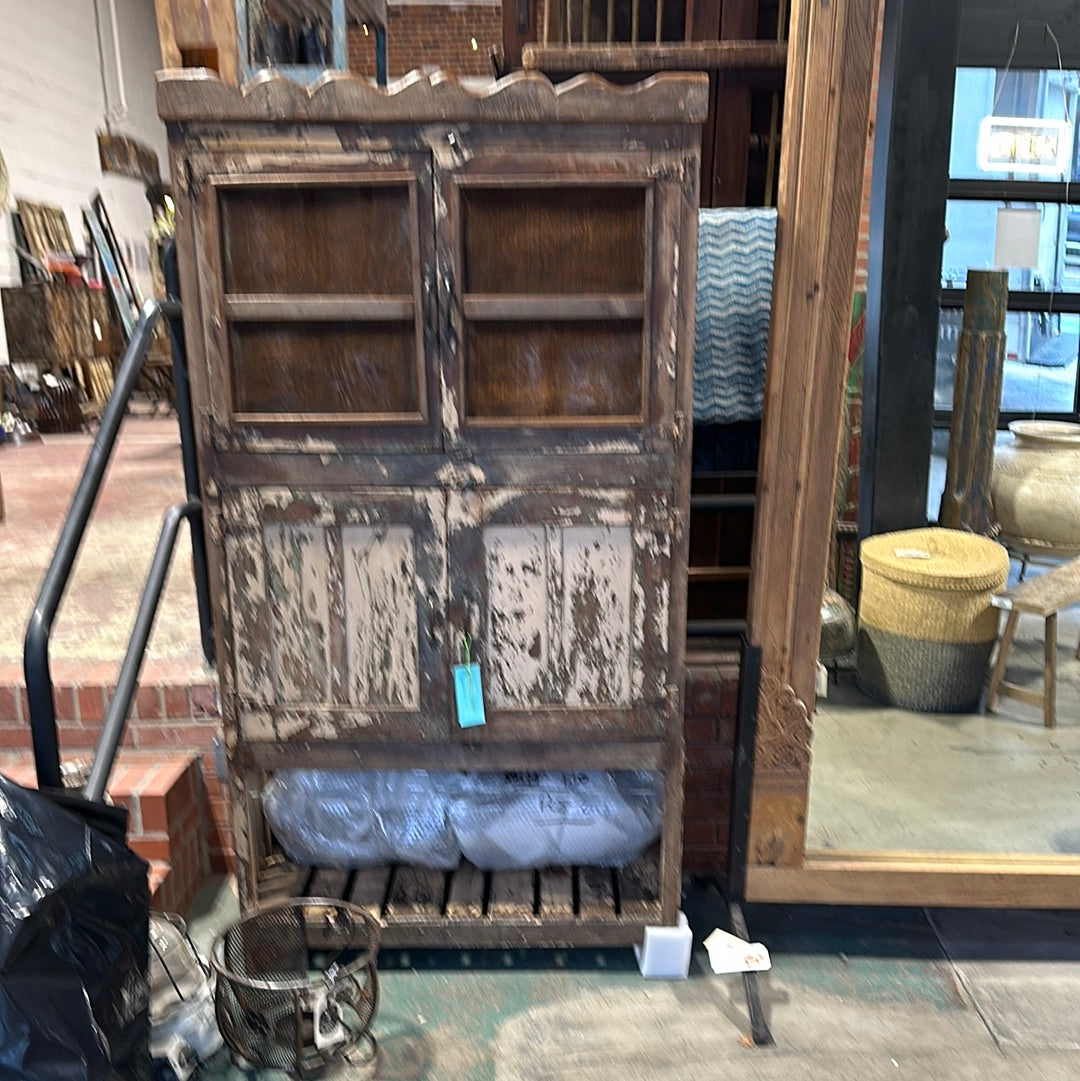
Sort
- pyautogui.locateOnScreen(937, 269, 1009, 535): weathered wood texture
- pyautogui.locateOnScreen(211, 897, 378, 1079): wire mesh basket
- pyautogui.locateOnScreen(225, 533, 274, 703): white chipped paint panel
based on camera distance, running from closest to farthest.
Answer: pyautogui.locateOnScreen(211, 897, 378, 1079): wire mesh basket, pyautogui.locateOnScreen(225, 533, 274, 703): white chipped paint panel, pyautogui.locateOnScreen(937, 269, 1009, 535): weathered wood texture

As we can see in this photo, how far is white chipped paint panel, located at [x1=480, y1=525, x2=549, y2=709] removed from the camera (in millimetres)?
1977

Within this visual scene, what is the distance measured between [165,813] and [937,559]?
2866mm

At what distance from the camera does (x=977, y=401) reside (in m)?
4.54

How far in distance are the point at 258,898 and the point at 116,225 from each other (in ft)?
24.1

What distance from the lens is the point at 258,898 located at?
2.14 m

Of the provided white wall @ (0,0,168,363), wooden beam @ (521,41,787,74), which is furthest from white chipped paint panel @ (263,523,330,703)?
white wall @ (0,0,168,363)

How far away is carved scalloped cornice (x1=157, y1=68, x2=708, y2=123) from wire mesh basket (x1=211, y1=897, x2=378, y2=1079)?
157 centimetres

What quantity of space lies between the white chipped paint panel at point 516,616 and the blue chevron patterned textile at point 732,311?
23.5 inches

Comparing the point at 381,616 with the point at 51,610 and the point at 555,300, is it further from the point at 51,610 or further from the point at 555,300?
the point at 555,300

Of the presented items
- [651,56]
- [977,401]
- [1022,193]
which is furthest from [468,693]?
[1022,193]

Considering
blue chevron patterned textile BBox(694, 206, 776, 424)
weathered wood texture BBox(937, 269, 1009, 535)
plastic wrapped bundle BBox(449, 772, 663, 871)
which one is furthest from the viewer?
weathered wood texture BBox(937, 269, 1009, 535)

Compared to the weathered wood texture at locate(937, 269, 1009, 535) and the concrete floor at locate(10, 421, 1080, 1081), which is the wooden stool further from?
the concrete floor at locate(10, 421, 1080, 1081)

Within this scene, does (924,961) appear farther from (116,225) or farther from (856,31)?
(116,225)

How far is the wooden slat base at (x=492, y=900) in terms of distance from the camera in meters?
2.15
